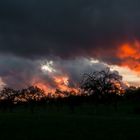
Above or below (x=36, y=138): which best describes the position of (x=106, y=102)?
above

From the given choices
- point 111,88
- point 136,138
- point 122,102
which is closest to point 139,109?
point 111,88

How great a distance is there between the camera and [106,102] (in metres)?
172

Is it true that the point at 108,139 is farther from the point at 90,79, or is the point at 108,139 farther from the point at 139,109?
the point at 90,79

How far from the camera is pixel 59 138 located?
3347 centimetres

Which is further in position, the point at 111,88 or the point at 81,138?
the point at 111,88

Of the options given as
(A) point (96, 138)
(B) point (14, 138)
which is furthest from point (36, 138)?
(A) point (96, 138)

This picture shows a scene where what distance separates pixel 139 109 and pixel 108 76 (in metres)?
39.7

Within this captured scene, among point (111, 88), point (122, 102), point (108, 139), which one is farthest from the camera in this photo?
point (122, 102)

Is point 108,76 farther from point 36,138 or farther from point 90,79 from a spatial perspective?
point 36,138

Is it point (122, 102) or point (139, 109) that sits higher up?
point (122, 102)

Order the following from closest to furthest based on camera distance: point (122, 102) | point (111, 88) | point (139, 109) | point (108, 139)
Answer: point (108, 139) < point (139, 109) < point (111, 88) < point (122, 102)

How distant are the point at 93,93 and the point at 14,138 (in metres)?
136

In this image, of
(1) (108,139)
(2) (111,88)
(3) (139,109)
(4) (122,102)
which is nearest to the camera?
(1) (108,139)

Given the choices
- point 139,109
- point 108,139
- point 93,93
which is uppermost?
point 93,93
